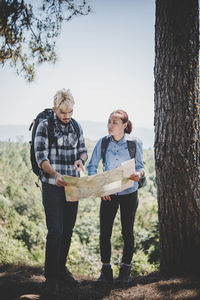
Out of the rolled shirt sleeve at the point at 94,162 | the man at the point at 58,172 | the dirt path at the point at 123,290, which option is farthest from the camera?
the rolled shirt sleeve at the point at 94,162

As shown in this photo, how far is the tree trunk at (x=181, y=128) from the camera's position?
8.41ft

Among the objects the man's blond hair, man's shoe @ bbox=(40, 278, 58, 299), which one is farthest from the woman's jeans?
the man's blond hair

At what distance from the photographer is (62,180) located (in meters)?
2.24

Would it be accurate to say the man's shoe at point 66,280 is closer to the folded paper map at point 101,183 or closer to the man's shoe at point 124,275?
the man's shoe at point 124,275

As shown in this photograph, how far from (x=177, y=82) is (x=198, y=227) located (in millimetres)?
1561

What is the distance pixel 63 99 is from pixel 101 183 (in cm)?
92

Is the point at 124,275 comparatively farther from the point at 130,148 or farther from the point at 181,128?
the point at 181,128

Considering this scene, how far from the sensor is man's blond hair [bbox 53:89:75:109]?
2371 millimetres

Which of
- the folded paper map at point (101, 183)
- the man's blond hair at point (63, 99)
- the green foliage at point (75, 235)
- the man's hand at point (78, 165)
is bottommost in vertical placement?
the green foliage at point (75, 235)

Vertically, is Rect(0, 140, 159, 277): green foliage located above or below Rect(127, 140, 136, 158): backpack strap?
below

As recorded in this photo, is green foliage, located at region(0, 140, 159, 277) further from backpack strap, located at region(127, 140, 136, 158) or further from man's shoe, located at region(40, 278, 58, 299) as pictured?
backpack strap, located at region(127, 140, 136, 158)

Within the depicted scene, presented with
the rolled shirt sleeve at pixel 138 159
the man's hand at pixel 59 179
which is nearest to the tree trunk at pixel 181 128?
the rolled shirt sleeve at pixel 138 159

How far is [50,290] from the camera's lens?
7.29ft

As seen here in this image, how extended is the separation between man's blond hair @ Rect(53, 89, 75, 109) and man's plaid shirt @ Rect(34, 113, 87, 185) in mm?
155
